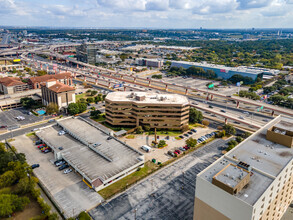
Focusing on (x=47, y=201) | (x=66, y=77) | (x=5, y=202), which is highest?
(x=66, y=77)

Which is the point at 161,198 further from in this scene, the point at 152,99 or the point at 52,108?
the point at 52,108

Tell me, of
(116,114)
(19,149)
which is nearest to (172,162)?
(116,114)

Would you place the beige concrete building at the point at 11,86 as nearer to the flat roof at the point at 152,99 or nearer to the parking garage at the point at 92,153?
the parking garage at the point at 92,153

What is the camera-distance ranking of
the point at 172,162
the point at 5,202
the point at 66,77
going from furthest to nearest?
the point at 66,77 < the point at 172,162 < the point at 5,202

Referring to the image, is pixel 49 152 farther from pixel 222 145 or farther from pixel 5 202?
pixel 222 145

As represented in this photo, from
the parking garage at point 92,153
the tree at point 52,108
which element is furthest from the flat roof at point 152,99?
the tree at point 52,108
